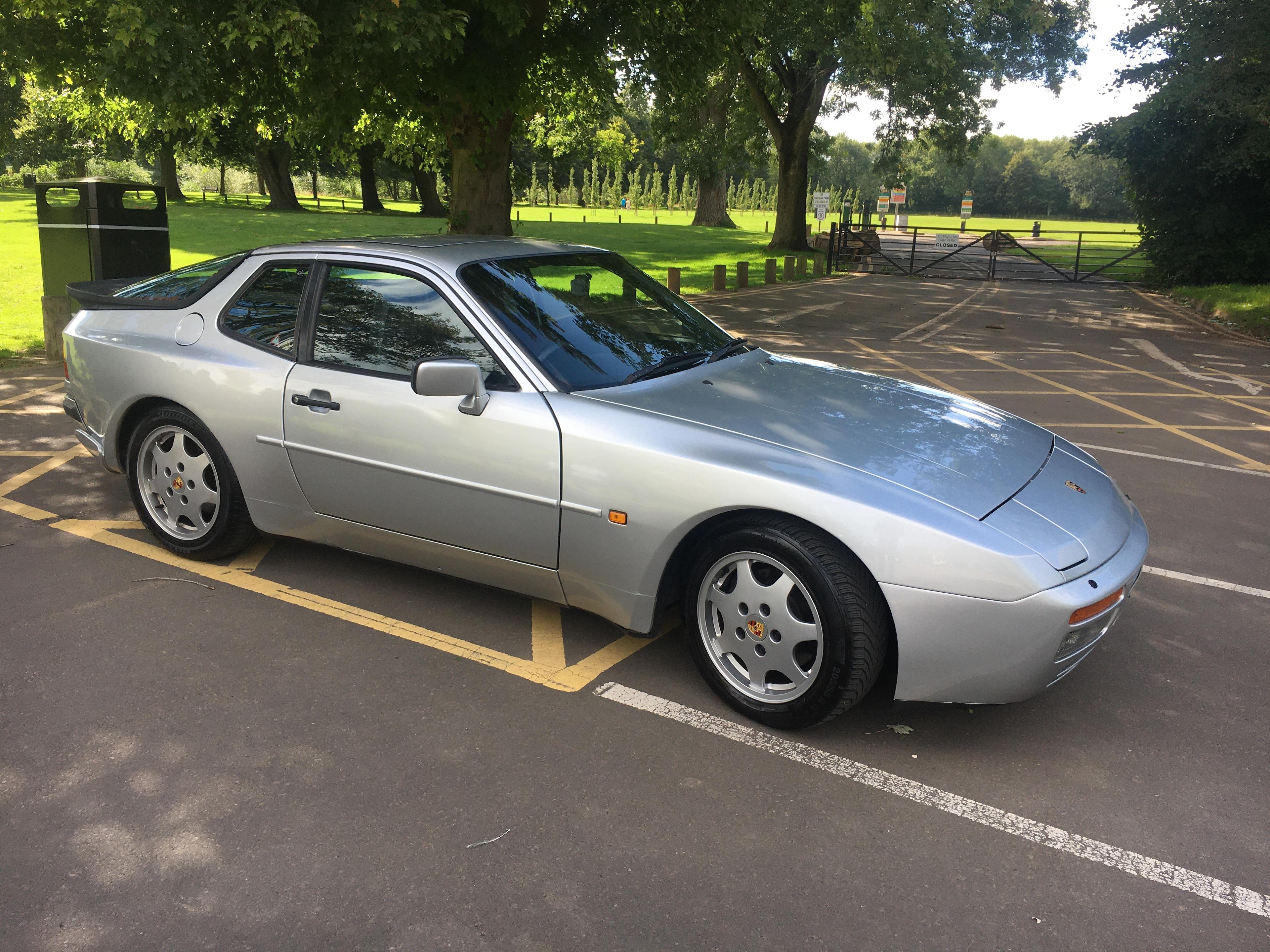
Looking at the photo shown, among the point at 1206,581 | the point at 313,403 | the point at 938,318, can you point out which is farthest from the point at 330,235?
the point at 1206,581

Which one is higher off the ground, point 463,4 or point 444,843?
point 463,4

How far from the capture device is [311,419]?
13.9 ft

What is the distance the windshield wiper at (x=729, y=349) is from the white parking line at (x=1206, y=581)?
2263mm

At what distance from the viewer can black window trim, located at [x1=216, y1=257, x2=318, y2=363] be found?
14.4ft

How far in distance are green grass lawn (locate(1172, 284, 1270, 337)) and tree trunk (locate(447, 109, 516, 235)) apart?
1209cm

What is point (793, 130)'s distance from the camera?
95.8 feet

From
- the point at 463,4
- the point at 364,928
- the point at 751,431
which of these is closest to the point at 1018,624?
the point at 751,431

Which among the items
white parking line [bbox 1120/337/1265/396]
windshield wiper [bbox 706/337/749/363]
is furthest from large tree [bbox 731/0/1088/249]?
windshield wiper [bbox 706/337/749/363]

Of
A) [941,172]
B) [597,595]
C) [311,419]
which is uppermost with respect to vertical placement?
[941,172]

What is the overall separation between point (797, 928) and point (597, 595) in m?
1.48

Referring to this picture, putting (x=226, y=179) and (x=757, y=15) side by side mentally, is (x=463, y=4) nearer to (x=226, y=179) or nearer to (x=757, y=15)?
(x=757, y=15)

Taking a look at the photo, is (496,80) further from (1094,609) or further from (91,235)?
(1094,609)

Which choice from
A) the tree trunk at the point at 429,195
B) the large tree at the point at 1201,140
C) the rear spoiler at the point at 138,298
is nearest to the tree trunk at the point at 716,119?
the large tree at the point at 1201,140

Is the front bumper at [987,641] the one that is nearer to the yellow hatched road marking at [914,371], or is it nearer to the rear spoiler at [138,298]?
the rear spoiler at [138,298]
